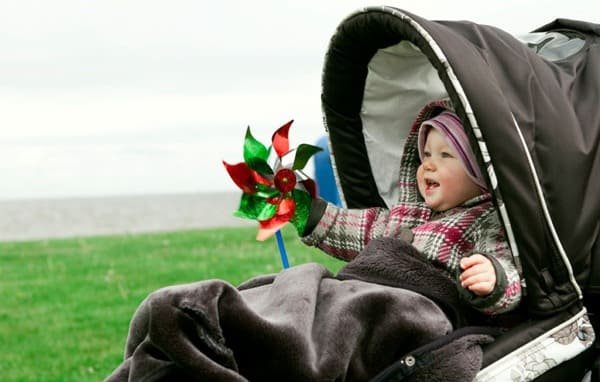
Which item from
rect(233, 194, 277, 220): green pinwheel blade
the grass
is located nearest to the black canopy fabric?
rect(233, 194, 277, 220): green pinwheel blade

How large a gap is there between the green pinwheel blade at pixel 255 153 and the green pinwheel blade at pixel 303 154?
4.0 inches

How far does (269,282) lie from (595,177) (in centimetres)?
90

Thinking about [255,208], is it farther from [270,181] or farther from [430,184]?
[430,184]

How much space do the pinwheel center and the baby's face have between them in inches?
15.5

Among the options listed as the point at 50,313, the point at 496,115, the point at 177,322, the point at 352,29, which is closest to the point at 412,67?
the point at 352,29

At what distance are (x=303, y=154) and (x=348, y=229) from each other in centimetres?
29

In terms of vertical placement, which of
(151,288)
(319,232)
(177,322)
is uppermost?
(177,322)

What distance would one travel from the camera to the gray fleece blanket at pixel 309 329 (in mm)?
1984

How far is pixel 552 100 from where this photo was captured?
2.56 meters

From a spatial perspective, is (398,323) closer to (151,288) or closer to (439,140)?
(439,140)

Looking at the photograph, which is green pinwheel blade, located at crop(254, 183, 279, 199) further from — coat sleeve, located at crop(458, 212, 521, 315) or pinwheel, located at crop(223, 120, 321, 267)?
coat sleeve, located at crop(458, 212, 521, 315)

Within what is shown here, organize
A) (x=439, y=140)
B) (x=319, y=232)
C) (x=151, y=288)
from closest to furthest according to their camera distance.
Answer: (x=439, y=140) < (x=319, y=232) < (x=151, y=288)

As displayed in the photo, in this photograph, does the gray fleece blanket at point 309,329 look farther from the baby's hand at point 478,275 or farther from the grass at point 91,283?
the grass at point 91,283

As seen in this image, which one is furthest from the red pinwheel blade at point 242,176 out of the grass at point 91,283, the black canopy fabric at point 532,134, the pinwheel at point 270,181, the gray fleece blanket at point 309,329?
the grass at point 91,283
